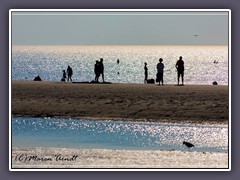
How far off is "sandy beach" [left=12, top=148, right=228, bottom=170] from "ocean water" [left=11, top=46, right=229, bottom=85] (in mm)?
1065

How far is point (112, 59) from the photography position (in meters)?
15.0

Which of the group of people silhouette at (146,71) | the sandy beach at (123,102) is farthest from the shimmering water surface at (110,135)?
the group of people silhouette at (146,71)

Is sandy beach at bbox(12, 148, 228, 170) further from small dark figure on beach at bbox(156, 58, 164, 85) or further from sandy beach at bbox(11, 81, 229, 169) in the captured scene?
small dark figure on beach at bbox(156, 58, 164, 85)

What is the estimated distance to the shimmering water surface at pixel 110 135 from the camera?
15.0m

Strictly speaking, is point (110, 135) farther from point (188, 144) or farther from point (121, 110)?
point (188, 144)

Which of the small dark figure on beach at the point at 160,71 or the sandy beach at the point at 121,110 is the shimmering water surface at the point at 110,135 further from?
the small dark figure on beach at the point at 160,71

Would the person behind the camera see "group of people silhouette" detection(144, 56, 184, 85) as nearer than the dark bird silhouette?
No

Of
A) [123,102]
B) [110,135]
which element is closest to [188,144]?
[110,135]

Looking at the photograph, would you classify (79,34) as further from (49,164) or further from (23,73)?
(49,164)

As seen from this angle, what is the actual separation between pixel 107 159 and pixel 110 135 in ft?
2.30

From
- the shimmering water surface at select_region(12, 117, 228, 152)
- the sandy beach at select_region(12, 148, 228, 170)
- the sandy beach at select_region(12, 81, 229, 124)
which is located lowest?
the sandy beach at select_region(12, 148, 228, 170)

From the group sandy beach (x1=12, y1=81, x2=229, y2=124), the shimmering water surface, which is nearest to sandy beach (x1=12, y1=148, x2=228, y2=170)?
the shimmering water surface

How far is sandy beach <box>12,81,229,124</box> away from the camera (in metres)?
15.8
